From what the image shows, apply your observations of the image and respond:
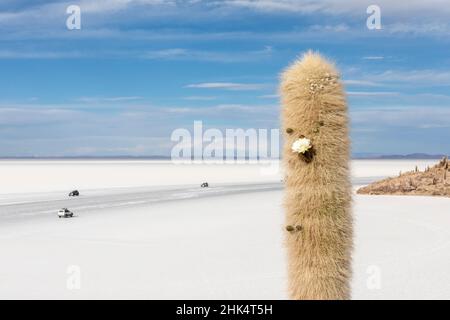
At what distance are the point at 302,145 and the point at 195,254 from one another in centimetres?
750

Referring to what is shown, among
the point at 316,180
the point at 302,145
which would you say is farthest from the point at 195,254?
the point at 302,145

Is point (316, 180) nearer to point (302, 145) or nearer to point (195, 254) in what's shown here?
point (302, 145)

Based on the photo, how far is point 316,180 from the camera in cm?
845

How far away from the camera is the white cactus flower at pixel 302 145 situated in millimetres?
8281

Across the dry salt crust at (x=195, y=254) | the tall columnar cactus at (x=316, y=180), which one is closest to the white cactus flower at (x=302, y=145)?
the tall columnar cactus at (x=316, y=180)

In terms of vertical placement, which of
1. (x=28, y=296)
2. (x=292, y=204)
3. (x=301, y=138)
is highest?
(x=301, y=138)

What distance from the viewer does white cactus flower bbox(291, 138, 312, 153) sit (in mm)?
8281

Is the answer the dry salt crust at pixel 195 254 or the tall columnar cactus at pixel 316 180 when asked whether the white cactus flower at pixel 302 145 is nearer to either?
the tall columnar cactus at pixel 316 180

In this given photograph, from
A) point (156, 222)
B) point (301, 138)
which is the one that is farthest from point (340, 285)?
point (156, 222)

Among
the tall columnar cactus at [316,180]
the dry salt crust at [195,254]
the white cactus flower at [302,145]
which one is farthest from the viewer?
the dry salt crust at [195,254]

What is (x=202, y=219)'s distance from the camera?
22.7m
